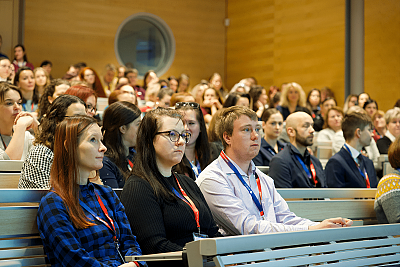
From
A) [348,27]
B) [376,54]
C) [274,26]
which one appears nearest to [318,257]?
[376,54]

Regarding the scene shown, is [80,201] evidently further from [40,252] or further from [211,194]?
[211,194]

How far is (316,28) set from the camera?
11.2 m

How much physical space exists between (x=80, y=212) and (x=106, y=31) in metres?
10.9

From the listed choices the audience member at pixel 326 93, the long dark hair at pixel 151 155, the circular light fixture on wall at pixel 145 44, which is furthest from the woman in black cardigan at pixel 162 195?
the circular light fixture on wall at pixel 145 44

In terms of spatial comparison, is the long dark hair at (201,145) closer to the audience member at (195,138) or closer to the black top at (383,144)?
the audience member at (195,138)

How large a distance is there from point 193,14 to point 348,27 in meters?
4.77

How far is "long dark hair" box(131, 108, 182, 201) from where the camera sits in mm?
2293

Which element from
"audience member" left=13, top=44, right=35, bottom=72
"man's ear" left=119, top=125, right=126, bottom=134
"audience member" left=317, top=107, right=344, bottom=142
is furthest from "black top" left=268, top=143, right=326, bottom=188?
"audience member" left=13, top=44, right=35, bottom=72

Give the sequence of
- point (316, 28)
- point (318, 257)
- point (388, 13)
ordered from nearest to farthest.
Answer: point (318, 257) < point (388, 13) < point (316, 28)

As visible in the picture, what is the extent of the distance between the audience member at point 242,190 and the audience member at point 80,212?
0.61 metres

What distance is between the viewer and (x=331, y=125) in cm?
700

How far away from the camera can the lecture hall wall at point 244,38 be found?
984cm

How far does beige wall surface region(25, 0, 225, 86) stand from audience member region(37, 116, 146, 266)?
32.1 ft

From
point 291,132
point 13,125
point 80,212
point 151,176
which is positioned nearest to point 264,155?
point 291,132
